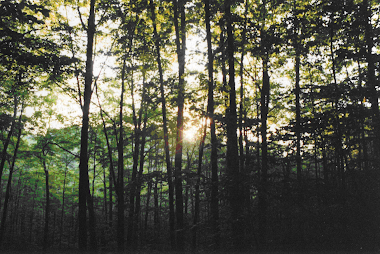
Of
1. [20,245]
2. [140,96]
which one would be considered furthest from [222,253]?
[20,245]

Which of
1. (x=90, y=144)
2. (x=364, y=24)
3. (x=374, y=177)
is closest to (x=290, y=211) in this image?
(x=374, y=177)

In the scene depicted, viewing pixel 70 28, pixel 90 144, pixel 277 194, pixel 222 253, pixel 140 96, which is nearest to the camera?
pixel 277 194

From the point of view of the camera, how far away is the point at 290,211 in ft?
20.4

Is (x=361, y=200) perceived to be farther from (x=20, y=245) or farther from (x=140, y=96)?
(x=20, y=245)

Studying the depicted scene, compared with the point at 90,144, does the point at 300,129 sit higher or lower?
lower

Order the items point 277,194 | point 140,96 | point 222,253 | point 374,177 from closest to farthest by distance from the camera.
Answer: point 374,177, point 277,194, point 222,253, point 140,96

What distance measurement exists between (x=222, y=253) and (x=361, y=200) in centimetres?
421

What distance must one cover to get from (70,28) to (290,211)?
13507mm

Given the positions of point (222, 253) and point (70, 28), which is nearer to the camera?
point (222, 253)

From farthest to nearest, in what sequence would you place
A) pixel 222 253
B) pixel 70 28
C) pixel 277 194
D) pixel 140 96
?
pixel 140 96 → pixel 70 28 → pixel 222 253 → pixel 277 194

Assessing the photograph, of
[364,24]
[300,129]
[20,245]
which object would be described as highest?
[364,24]

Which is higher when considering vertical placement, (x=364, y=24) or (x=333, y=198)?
(x=364, y=24)

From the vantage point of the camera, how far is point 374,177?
5.96m

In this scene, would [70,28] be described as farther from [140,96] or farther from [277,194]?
[277,194]
